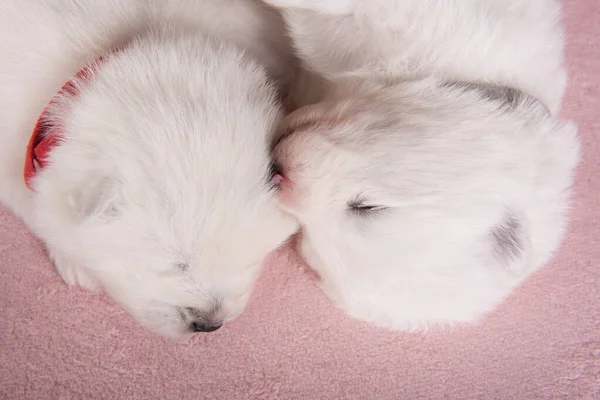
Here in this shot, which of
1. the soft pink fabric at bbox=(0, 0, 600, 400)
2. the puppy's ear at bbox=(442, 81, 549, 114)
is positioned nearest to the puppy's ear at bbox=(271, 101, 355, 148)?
the puppy's ear at bbox=(442, 81, 549, 114)

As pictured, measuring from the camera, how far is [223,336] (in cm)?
175

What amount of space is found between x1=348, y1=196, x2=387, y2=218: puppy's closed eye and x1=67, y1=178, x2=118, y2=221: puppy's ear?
54 centimetres

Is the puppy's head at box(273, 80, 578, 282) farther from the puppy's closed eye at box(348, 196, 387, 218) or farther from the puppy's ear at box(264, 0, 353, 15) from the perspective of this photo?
the puppy's ear at box(264, 0, 353, 15)

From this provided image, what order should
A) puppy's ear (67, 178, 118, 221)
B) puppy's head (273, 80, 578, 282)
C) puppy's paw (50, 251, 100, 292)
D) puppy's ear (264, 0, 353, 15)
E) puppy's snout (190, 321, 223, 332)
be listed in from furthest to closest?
1. puppy's paw (50, 251, 100, 292)
2. puppy's ear (264, 0, 353, 15)
3. puppy's snout (190, 321, 223, 332)
4. puppy's head (273, 80, 578, 282)
5. puppy's ear (67, 178, 118, 221)

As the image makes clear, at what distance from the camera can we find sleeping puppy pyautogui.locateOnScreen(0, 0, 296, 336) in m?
1.19

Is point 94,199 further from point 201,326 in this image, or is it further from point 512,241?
point 512,241

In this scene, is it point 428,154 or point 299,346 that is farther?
point 299,346

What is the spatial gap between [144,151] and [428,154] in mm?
651

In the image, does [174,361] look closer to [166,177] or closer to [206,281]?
[206,281]

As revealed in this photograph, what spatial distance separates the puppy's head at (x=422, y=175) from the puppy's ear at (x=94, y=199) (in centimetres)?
40

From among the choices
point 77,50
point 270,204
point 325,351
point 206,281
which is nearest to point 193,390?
point 325,351

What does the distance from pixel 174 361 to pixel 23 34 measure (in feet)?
3.41

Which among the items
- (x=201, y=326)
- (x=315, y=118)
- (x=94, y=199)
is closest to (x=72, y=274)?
(x=201, y=326)

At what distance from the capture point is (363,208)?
1302 millimetres
